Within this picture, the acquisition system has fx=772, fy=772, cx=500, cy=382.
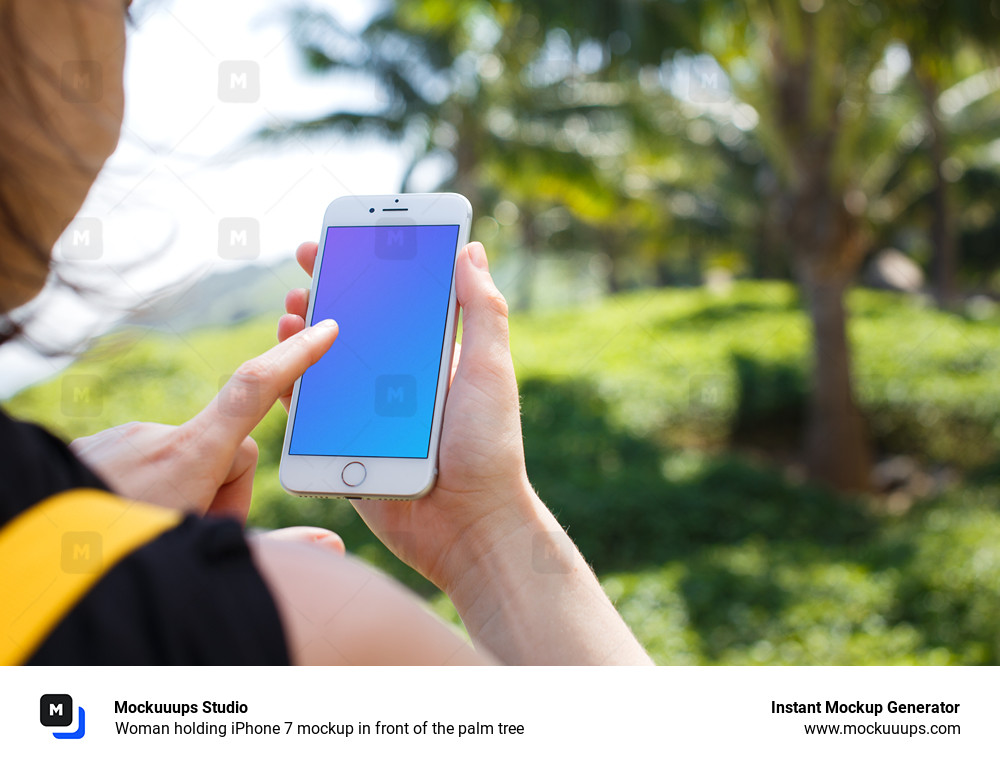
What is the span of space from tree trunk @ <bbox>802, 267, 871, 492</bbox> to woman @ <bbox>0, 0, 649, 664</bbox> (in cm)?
351

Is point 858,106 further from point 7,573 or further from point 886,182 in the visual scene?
point 886,182

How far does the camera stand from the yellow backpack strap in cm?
38

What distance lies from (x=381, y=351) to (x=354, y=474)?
0.14m

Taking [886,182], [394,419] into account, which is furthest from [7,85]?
[886,182]

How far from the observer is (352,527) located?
10.8 ft

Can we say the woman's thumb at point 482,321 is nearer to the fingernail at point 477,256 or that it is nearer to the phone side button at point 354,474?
the fingernail at point 477,256

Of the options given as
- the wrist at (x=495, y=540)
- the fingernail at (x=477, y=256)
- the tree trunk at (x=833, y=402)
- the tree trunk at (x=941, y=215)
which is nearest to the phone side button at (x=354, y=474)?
the wrist at (x=495, y=540)

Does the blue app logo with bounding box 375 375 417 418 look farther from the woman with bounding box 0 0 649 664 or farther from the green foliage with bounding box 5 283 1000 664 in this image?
the green foliage with bounding box 5 283 1000 664

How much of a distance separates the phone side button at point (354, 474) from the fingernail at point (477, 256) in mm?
255

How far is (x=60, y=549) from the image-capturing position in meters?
0.40
